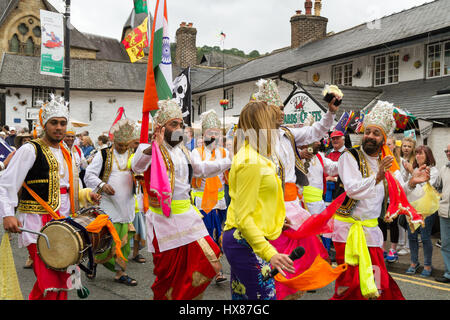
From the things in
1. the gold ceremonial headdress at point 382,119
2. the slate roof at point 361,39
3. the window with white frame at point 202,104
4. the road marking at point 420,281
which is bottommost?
the road marking at point 420,281

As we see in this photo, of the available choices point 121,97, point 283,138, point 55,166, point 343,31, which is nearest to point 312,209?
point 283,138

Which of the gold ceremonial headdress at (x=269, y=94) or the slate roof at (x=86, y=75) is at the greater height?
the slate roof at (x=86, y=75)

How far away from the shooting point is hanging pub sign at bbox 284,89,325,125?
1398cm

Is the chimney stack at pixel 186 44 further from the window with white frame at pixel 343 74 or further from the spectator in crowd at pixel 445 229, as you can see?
the spectator in crowd at pixel 445 229

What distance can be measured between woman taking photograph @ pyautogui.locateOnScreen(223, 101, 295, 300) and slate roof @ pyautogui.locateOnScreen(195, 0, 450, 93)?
13112mm

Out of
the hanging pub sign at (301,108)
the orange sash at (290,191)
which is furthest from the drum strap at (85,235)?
the hanging pub sign at (301,108)

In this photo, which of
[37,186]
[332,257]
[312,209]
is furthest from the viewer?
[332,257]

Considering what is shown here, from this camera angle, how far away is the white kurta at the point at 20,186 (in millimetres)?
4039

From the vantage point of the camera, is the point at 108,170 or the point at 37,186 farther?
the point at 108,170

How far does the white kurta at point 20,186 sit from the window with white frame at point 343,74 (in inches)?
632

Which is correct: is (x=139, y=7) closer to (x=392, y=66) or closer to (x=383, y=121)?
(x=383, y=121)

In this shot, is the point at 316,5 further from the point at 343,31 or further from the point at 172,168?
the point at 172,168

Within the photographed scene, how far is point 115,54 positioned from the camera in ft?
176
